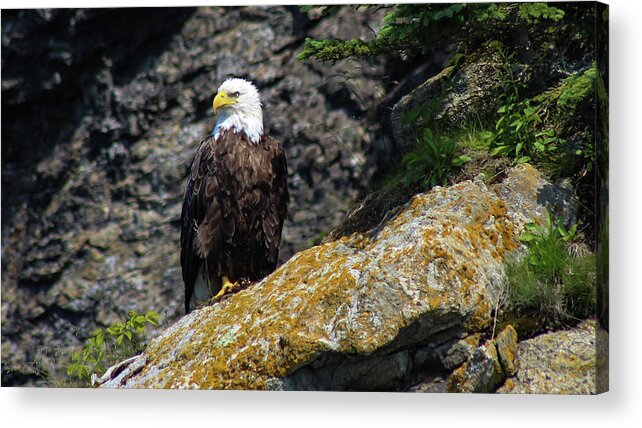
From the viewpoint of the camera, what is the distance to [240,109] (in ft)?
19.7

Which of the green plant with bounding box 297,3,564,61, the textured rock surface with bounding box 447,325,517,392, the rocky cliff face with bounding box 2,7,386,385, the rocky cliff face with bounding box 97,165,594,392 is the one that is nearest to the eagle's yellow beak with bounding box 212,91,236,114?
the rocky cliff face with bounding box 2,7,386,385

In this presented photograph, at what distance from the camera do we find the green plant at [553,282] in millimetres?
4777

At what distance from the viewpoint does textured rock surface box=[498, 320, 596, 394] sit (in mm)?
4711

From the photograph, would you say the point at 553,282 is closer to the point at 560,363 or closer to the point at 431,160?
the point at 560,363

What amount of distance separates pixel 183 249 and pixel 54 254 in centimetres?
92

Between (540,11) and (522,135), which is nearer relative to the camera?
(540,11)

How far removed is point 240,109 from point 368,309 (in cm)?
176

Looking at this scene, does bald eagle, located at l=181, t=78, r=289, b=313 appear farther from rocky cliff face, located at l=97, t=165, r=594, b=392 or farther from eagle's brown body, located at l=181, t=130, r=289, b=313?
rocky cliff face, located at l=97, t=165, r=594, b=392

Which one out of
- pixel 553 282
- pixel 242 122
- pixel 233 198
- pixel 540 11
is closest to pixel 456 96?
pixel 540 11

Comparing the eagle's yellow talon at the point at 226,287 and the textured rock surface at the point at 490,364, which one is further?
the eagle's yellow talon at the point at 226,287

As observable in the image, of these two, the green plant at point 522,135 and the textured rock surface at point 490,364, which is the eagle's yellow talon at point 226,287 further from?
the green plant at point 522,135

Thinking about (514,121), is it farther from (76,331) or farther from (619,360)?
(76,331)

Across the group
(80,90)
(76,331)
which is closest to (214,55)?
(80,90)

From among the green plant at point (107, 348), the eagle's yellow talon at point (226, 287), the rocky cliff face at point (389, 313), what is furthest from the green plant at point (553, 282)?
the green plant at point (107, 348)
